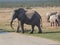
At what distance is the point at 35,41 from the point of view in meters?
17.2

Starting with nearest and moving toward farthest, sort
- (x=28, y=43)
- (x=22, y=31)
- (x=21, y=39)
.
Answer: (x=28, y=43), (x=21, y=39), (x=22, y=31)

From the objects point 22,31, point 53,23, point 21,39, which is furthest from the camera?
point 53,23

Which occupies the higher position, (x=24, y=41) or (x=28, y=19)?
(x=28, y=19)

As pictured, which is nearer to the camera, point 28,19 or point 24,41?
point 24,41

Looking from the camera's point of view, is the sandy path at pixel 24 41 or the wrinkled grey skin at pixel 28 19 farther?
the wrinkled grey skin at pixel 28 19

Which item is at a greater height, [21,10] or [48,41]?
[21,10]

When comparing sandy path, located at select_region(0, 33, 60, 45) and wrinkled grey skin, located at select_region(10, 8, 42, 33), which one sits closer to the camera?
sandy path, located at select_region(0, 33, 60, 45)

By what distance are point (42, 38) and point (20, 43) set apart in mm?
2124

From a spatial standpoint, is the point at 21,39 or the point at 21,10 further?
the point at 21,10

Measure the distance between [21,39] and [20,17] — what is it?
4.41 metres

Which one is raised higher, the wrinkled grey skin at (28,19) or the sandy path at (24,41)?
the wrinkled grey skin at (28,19)

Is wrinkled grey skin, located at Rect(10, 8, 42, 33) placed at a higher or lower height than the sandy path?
higher

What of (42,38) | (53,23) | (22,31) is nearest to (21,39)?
(42,38)

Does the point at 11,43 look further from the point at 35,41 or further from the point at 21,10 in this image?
the point at 21,10
